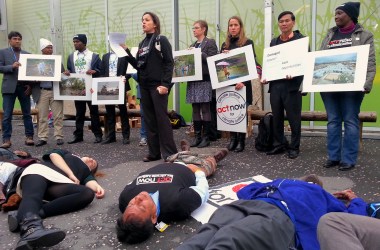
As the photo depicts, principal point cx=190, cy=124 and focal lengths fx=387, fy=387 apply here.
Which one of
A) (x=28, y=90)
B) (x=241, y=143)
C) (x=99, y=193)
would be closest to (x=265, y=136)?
(x=241, y=143)

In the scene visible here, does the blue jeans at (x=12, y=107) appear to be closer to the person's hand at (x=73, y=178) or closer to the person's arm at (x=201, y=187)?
the person's hand at (x=73, y=178)

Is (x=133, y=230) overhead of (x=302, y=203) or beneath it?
beneath

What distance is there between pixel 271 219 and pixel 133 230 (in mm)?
1033

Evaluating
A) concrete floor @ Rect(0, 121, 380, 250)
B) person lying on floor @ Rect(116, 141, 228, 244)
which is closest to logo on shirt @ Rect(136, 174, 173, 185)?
person lying on floor @ Rect(116, 141, 228, 244)

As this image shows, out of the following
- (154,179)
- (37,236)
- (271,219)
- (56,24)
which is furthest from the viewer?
(56,24)

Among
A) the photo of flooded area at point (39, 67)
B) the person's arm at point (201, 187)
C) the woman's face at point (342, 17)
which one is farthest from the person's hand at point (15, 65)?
the woman's face at point (342, 17)

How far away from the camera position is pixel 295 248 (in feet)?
7.71

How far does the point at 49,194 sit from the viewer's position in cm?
351

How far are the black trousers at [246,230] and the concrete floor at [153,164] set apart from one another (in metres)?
0.70

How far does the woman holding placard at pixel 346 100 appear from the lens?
443 centimetres

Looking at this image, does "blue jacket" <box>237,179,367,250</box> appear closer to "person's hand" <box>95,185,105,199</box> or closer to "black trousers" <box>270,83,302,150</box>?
"person's hand" <box>95,185,105,199</box>

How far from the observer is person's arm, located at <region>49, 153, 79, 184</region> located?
376 cm

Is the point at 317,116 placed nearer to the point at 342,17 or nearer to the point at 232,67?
the point at 232,67

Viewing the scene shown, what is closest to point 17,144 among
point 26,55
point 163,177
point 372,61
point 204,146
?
point 26,55
